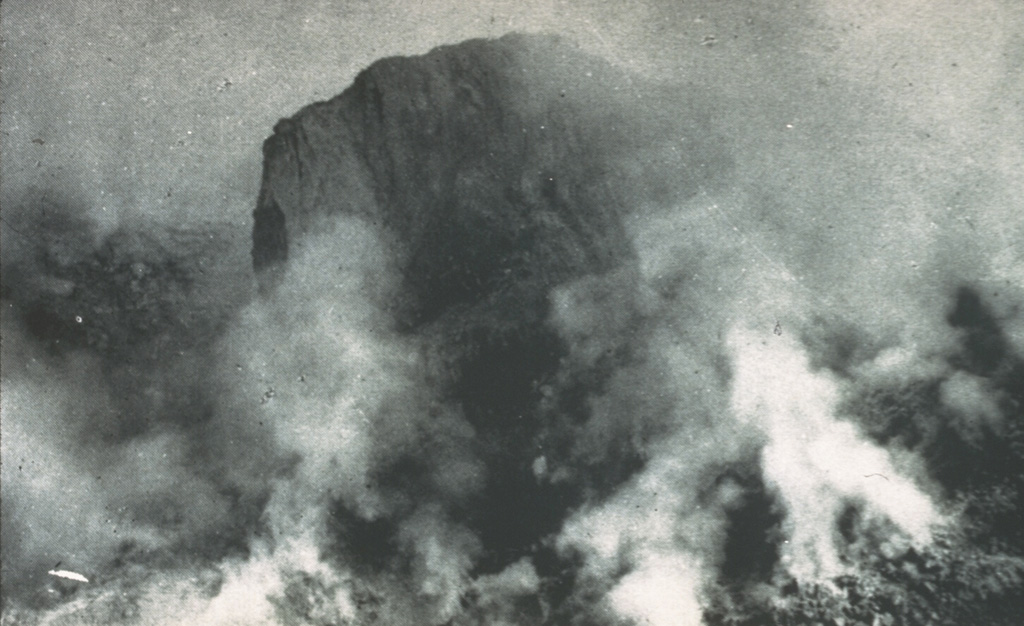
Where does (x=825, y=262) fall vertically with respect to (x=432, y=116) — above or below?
below

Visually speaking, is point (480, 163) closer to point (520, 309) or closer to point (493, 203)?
point (493, 203)

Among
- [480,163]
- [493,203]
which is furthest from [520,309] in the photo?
[480,163]

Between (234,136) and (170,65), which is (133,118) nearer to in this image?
(170,65)

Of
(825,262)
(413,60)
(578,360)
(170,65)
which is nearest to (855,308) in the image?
(825,262)

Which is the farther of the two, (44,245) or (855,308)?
(44,245)
